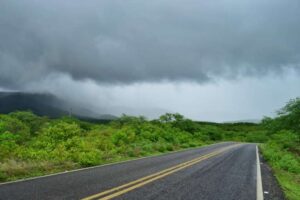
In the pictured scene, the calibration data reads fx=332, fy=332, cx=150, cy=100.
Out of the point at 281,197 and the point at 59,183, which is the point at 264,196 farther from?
the point at 59,183

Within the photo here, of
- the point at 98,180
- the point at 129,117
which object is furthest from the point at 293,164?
the point at 129,117

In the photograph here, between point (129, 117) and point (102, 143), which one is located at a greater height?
point (129, 117)

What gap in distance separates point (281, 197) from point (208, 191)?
2.23 metres

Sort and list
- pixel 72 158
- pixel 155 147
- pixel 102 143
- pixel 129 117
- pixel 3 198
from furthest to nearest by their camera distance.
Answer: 1. pixel 129 117
2. pixel 155 147
3. pixel 102 143
4. pixel 72 158
5. pixel 3 198

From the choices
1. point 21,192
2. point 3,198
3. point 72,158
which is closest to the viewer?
point 3,198

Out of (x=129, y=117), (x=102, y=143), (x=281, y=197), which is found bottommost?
(x=281, y=197)

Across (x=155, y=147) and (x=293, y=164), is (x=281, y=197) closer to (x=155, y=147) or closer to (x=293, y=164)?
(x=293, y=164)

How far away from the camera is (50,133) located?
82.4 feet

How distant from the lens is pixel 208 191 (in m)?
9.14

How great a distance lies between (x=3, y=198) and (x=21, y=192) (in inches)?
28.9

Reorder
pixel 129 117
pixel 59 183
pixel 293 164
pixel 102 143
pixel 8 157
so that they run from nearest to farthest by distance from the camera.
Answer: pixel 59 183
pixel 8 157
pixel 293 164
pixel 102 143
pixel 129 117

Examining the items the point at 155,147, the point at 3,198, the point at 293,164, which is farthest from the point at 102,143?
the point at 3,198

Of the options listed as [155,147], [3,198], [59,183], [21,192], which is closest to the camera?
[3,198]

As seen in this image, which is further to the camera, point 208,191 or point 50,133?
point 50,133
